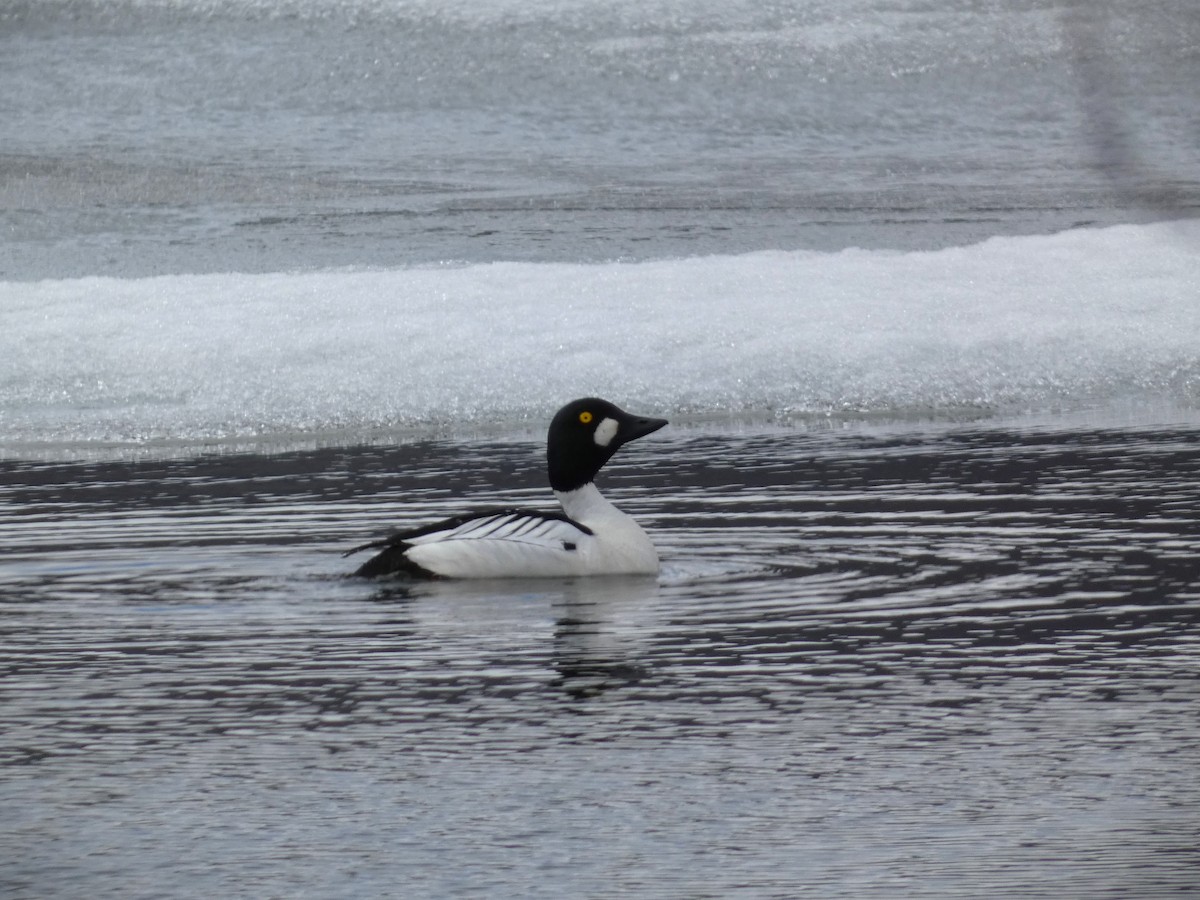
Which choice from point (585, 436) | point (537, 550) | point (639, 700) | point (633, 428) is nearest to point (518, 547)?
point (537, 550)

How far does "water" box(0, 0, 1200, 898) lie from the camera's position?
11.4ft

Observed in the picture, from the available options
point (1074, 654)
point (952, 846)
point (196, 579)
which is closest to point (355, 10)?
point (196, 579)

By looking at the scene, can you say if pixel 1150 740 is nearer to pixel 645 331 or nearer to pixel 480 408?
pixel 480 408

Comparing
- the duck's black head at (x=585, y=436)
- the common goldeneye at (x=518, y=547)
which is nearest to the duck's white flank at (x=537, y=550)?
the common goldeneye at (x=518, y=547)

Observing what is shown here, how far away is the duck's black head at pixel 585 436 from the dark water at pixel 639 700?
0.31 meters

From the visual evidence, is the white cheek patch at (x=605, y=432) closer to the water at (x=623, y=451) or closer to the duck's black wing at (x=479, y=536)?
the water at (x=623, y=451)

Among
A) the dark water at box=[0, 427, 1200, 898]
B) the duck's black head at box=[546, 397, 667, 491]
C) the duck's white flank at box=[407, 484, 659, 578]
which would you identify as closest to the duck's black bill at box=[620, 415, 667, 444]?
the duck's black head at box=[546, 397, 667, 491]

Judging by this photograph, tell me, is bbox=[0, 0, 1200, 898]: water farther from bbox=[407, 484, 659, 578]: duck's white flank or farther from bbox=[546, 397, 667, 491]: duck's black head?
bbox=[546, 397, 667, 491]: duck's black head

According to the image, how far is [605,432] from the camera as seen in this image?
6402 mm

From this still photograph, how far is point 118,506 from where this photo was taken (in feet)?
23.7

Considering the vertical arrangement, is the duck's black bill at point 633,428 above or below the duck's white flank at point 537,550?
above

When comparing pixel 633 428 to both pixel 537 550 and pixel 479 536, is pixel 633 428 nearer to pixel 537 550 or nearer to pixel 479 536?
pixel 537 550

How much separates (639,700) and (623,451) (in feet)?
14.4

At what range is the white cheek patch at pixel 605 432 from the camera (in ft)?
21.0
